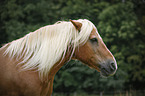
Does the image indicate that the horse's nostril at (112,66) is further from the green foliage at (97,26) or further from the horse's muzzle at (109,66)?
the green foliage at (97,26)

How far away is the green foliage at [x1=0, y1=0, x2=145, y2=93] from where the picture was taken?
48.4ft

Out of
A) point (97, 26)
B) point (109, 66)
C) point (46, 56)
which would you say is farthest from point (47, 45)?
point (97, 26)

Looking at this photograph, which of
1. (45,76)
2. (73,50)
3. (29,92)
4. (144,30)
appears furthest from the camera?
(144,30)

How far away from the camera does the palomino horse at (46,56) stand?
6.41ft

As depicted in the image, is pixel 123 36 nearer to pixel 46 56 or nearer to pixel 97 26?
pixel 97 26

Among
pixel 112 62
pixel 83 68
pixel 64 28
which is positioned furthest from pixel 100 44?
pixel 83 68

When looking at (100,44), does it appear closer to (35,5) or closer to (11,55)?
(11,55)

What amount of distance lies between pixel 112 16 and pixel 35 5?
8.44 m

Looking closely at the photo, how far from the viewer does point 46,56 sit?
2.12m

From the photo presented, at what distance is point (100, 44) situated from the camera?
7.39 ft

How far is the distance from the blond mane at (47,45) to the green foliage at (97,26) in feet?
39.0

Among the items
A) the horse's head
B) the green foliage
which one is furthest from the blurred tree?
the horse's head

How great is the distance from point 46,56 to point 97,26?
13.5 metres

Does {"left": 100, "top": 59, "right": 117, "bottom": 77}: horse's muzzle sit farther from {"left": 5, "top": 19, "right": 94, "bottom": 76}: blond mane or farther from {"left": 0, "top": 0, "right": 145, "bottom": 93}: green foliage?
{"left": 0, "top": 0, "right": 145, "bottom": 93}: green foliage
